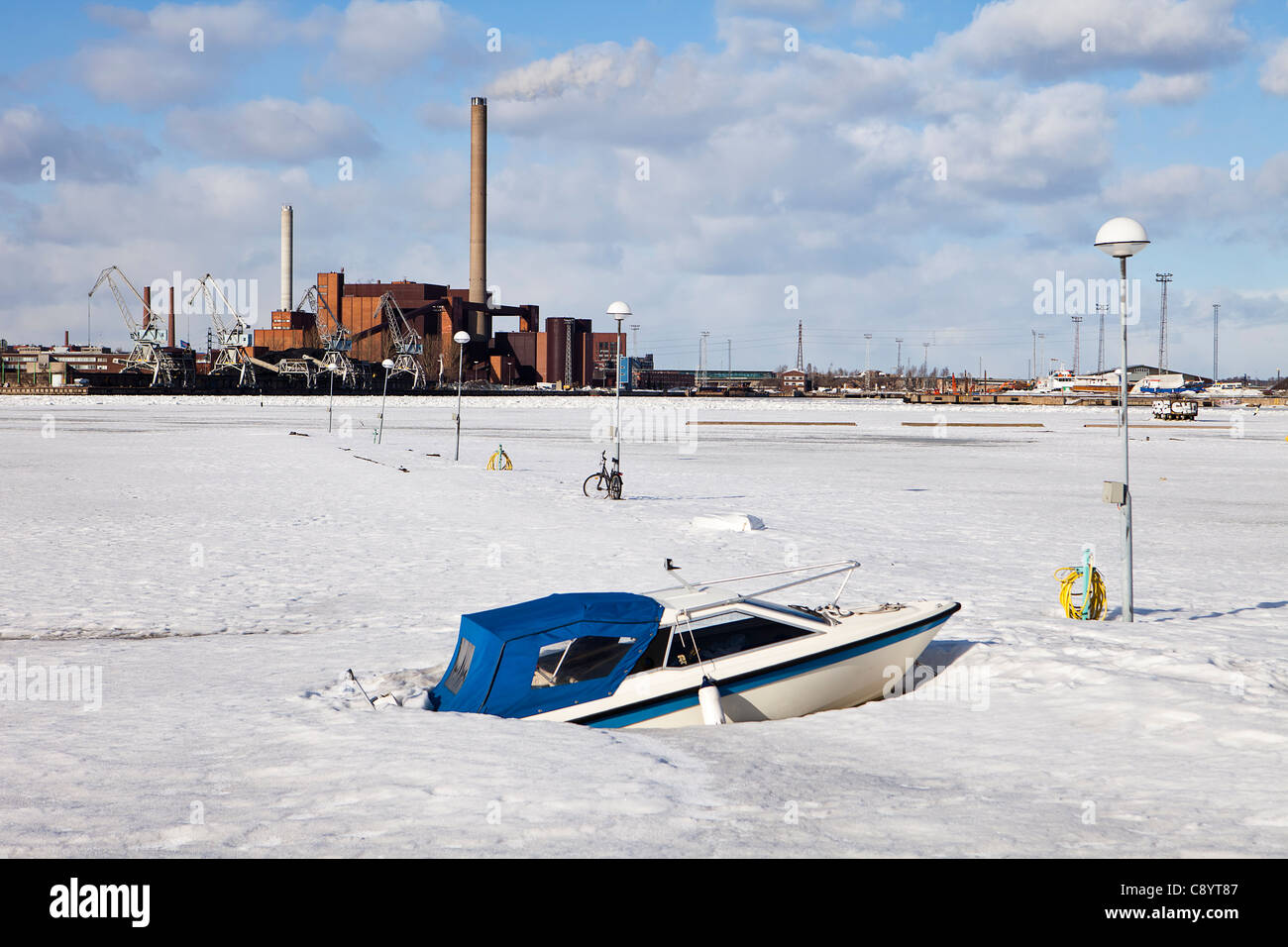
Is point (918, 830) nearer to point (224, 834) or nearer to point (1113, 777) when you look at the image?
point (1113, 777)

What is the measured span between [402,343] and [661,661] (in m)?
160

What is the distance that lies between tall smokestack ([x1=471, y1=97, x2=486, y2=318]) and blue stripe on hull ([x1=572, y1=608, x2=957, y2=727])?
139778 mm

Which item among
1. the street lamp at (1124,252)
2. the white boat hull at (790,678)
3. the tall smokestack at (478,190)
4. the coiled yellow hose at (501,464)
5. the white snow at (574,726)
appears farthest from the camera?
the tall smokestack at (478,190)

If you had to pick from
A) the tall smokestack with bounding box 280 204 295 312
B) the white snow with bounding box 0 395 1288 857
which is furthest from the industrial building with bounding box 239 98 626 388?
the white snow with bounding box 0 395 1288 857

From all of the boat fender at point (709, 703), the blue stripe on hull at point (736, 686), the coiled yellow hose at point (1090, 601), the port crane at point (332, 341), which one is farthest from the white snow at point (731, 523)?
the port crane at point (332, 341)

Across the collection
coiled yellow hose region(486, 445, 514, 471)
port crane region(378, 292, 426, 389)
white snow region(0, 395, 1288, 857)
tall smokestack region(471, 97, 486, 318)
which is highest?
tall smokestack region(471, 97, 486, 318)

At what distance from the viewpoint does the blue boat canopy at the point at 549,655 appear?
313 inches

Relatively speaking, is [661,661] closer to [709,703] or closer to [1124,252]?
[709,703]

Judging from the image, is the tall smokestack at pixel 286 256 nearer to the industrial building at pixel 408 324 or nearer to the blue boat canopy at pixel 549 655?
the industrial building at pixel 408 324

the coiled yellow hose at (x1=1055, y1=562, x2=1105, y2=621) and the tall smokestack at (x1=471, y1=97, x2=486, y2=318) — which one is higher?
the tall smokestack at (x1=471, y1=97, x2=486, y2=318)

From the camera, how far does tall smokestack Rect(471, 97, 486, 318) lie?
139 metres

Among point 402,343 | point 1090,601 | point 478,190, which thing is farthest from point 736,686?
point 402,343

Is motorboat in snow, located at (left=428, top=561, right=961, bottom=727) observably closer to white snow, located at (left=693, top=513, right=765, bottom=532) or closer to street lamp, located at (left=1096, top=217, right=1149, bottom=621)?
street lamp, located at (left=1096, top=217, right=1149, bottom=621)

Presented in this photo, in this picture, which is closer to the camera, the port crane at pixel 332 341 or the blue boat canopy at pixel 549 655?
the blue boat canopy at pixel 549 655
